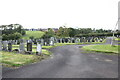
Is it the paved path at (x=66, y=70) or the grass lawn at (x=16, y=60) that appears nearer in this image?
the paved path at (x=66, y=70)

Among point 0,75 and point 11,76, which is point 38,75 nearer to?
point 11,76

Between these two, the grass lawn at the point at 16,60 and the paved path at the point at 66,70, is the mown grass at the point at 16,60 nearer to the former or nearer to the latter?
the grass lawn at the point at 16,60

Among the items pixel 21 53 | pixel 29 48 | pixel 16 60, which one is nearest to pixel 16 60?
pixel 16 60

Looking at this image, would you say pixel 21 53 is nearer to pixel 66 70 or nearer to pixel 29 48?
pixel 29 48

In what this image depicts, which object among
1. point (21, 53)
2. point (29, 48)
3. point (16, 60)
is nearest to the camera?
point (16, 60)

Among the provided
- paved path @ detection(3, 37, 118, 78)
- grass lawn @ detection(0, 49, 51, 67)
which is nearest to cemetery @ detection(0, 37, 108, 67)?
grass lawn @ detection(0, 49, 51, 67)

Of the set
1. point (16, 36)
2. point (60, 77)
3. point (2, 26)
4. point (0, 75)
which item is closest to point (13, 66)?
point (0, 75)

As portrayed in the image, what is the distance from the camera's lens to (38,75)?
342 inches

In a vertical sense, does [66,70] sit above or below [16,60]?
below

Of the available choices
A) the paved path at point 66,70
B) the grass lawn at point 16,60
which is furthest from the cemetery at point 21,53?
the paved path at point 66,70

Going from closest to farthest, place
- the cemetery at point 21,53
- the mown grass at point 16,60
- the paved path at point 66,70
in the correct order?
the paved path at point 66,70, the mown grass at point 16,60, the cemetery at point 21,53

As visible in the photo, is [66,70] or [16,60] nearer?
[66,70]

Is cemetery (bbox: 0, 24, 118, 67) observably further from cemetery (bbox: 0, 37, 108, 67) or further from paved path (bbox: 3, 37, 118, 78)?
paved path (bbox: 3, 37, 118, 78)

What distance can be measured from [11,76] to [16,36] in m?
45.7
